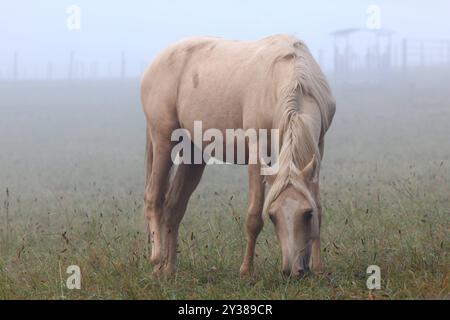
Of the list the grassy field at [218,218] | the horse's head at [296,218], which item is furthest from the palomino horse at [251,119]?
the grassy field at [218,218]

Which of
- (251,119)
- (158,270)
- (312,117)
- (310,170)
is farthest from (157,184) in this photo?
(310,170)

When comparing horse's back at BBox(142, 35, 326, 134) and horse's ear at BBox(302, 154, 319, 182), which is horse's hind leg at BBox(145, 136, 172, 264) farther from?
horse's ear at BBox(302, 154, 319, 182)

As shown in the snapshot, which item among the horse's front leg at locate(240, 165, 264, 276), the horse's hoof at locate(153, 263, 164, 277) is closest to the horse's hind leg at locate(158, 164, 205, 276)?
the horse's hoof at locate(153, 263, 164, 277)

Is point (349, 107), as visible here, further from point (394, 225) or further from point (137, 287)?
point (137, 287)

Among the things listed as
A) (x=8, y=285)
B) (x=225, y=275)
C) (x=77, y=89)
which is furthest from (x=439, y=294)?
(x=77, y=89)

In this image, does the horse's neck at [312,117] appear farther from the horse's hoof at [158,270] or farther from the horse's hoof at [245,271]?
the horse's hoof at [158,270]

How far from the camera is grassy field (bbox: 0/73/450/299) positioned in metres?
5.18

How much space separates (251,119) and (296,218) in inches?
49.2

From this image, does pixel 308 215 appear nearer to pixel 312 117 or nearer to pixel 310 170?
pixel 310 170

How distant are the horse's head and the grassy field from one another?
11.1 inches

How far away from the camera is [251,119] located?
218 inches

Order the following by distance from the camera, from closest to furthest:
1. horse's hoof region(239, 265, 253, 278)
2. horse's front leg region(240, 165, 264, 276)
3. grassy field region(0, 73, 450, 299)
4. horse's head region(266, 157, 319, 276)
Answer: horse's head region(266, 157, 319, 276)
grassy field region(0, 73, 450, 299)
horse's front leg region(240, 165, 264, 276)
horse's hoof region(239, 265, 253, 278)

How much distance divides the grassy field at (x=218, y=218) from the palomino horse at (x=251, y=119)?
0.37m

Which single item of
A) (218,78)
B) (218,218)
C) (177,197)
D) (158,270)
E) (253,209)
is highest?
(218,78)
